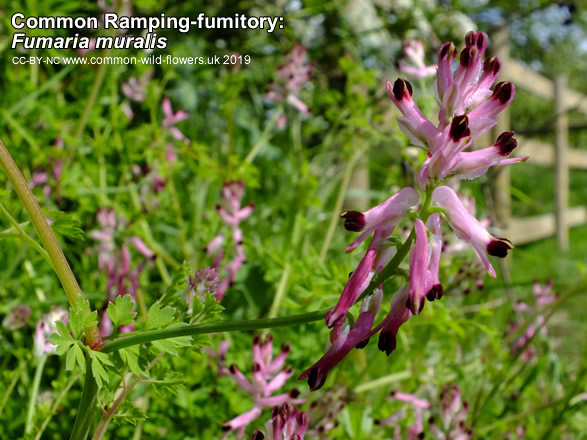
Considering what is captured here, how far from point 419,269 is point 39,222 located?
0.32 meters

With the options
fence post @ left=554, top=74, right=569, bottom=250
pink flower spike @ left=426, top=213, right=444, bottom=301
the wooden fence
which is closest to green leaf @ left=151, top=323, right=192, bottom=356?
pink flower spike @ left=426, top=213, right=444, bottom=301

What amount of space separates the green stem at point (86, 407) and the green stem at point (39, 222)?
0.07m

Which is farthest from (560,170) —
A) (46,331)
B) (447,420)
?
(46,331)

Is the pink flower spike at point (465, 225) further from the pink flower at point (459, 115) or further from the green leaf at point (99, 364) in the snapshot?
the green leaf at point (99, 364)

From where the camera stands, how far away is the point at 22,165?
4.75ft

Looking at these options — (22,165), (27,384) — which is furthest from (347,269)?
(22,165)

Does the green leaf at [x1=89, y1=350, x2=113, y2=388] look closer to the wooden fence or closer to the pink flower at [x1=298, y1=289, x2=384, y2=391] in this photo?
the pink flower at [x1=298, y1=289, x2=384, y2=391]

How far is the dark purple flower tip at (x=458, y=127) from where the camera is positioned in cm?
44

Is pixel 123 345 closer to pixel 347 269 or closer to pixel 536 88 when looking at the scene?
pixel 347 269

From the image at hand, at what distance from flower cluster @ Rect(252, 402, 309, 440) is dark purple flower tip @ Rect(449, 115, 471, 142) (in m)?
0.31

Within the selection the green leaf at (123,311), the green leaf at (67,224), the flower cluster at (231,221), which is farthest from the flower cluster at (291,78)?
the green leaf at (123,311)

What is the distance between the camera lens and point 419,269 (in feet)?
1.42

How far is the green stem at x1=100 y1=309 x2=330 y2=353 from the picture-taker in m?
0.43

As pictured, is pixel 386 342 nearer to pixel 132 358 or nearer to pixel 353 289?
pixel 353 289
